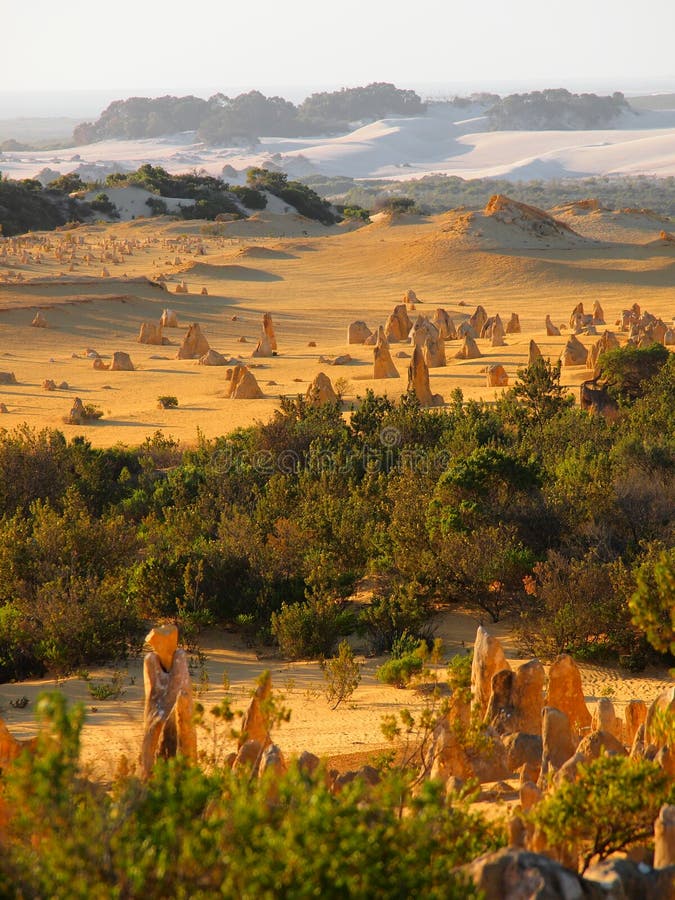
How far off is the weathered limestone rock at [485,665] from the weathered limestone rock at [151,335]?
75.1ft

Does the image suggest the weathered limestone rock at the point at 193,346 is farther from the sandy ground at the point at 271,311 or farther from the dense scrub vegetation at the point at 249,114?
the dense scrub vegetation at the point at 249,114

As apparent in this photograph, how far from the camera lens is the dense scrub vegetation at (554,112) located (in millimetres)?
169875

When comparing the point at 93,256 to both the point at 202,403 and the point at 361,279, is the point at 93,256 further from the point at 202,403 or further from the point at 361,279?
the point at 202,403

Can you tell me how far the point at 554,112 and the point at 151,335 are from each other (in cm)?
15404

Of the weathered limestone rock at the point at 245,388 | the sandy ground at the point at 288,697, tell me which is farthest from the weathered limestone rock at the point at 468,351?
the sandy ground at the point at 288,697

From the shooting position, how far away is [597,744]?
6113mm

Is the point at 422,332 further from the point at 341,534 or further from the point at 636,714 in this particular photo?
the point at 636,714

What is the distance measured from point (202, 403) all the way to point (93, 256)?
25101 mm

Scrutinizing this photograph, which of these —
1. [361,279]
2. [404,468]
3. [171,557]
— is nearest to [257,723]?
[171,557]

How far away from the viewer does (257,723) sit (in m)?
6.74

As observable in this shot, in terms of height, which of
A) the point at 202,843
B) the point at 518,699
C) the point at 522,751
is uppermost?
Answer: the point at 202,843

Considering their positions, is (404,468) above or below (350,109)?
below

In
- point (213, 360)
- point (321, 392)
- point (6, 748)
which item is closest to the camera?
point (6, 748)

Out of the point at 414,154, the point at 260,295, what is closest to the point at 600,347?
the point at 260,295
